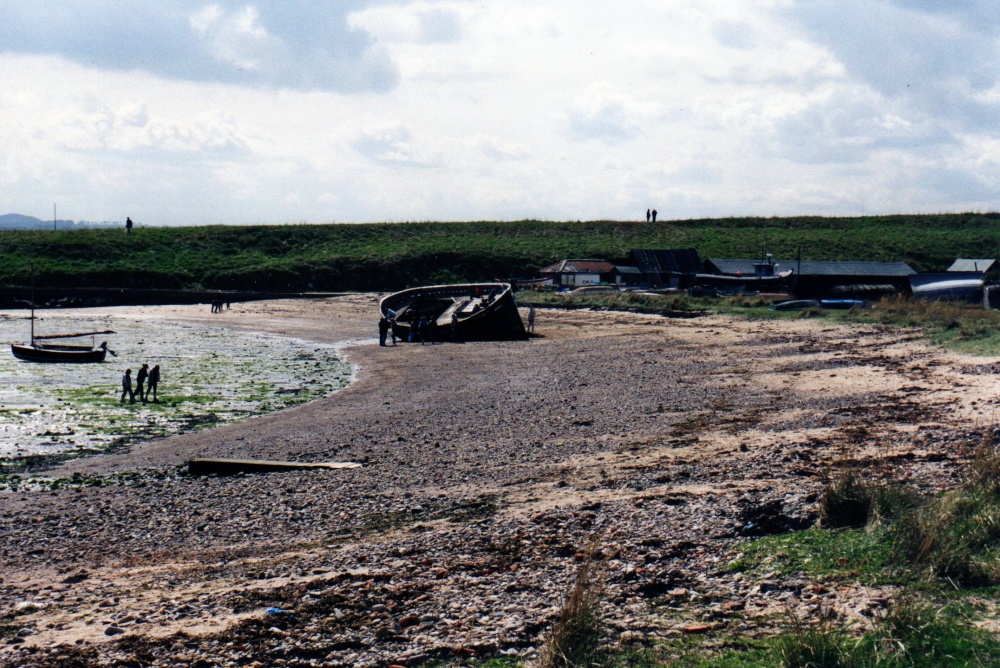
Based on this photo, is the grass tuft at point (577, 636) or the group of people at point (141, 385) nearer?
the grass tuft at point (577, 636)

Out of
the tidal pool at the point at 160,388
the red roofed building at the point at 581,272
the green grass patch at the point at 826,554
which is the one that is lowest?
the tidal pool at the point at 160,388

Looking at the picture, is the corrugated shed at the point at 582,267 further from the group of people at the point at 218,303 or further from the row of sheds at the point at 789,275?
the group of people at the point at 218,303

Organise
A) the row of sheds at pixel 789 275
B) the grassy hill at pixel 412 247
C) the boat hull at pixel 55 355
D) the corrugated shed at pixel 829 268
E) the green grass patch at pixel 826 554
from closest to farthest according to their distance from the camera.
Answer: the green grass patch at pixel 826 554 < the boat hull at pixel 55 355 < the row of sheds at pixel 789 275 < the corrugated shed at pixel 829 268 < the grassy hill at pixel 412 247

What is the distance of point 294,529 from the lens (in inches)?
413

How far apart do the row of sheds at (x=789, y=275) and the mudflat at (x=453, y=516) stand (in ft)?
105

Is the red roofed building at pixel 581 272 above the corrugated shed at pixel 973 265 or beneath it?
beneath

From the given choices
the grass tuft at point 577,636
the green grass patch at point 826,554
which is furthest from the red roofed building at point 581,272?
the grass tuft at point 577,636

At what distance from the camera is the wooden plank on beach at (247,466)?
45.7ft

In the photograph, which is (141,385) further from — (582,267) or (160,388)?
(582,267)

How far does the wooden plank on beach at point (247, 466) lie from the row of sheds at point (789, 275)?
41.5 meters

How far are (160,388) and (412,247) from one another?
65.4 m

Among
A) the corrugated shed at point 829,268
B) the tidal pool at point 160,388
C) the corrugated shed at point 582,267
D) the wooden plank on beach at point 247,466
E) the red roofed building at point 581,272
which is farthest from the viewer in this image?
the corrugated shed at point 582,267

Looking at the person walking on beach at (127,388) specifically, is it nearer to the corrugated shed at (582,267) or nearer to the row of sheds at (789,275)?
the row of sheds at (789,275)

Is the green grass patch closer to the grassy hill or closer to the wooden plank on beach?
the wooden plank on beach
